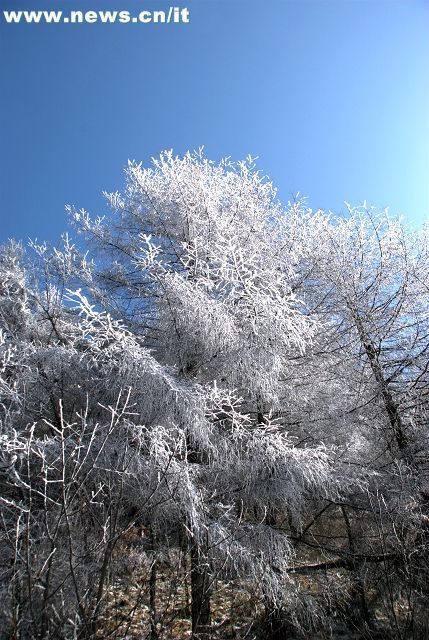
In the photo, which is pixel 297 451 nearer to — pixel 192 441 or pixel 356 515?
pixel 192 441

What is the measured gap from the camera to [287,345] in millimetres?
5305

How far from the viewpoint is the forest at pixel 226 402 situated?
4.25 metres

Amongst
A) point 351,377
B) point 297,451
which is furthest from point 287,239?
point 297,451

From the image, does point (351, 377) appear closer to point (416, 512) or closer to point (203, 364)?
A: point (416, 512)

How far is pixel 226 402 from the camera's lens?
543cm

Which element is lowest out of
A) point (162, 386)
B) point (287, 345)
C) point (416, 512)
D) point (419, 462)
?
point (416, 512)

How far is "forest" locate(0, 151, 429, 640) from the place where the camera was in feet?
14.0

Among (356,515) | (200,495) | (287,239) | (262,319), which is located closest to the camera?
(200,495)

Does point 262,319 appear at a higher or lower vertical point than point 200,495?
higher

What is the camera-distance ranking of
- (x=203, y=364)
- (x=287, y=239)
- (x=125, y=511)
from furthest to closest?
(x=287, y=239) < (x=203, y=364) < (x=125, y=511)

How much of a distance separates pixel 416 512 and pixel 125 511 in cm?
346

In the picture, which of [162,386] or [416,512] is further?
[416,512]

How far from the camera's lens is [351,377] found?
6.38 metres

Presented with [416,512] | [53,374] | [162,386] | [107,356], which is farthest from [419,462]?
[53,374]
